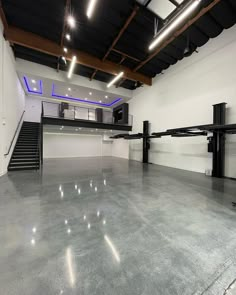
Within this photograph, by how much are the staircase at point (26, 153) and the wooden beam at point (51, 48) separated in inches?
193

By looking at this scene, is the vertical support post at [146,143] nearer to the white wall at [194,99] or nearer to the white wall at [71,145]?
the white wall at [194,99]

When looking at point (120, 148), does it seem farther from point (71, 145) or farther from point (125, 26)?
point (125, 26)

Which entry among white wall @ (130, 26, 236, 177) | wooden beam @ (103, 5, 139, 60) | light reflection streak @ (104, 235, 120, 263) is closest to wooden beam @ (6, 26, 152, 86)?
wooden beam @ (103, 5, 139, 60)

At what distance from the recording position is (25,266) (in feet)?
4.84

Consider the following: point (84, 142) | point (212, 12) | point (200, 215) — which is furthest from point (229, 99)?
point (84, 142)

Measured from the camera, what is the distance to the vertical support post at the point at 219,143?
5.68 m

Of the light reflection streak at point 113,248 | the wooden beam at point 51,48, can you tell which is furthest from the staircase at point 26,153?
the light reflection streak at point 113,248

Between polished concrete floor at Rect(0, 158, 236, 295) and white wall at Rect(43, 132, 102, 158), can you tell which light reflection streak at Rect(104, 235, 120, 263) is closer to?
polished concrete floor at Rect(0, 158, 236, 295)

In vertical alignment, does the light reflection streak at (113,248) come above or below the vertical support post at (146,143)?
below

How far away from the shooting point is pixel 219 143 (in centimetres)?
570

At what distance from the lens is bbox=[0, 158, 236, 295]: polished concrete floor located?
1308 mm

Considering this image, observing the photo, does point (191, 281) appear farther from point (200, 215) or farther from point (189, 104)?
point (189, 104)

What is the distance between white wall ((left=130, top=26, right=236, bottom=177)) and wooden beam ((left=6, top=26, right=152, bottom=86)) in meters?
2.73

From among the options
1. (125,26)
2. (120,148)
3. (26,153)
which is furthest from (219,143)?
(120,148)
